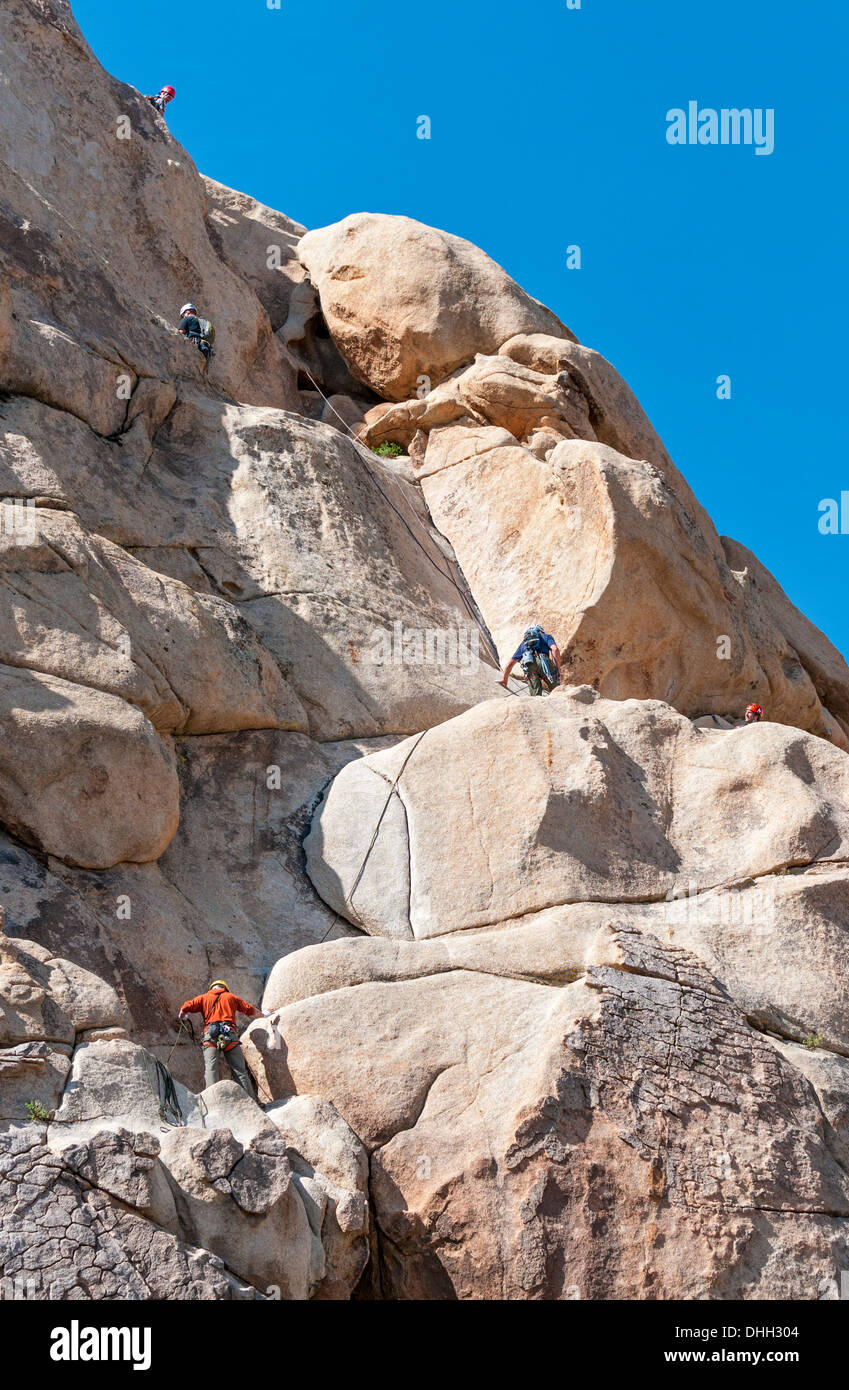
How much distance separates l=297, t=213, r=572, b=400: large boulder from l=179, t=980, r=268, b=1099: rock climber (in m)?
14.6

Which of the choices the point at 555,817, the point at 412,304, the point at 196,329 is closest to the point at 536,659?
the point at 555,817

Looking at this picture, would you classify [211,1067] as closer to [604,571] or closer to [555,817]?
[555,817]

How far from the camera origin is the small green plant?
8891mm

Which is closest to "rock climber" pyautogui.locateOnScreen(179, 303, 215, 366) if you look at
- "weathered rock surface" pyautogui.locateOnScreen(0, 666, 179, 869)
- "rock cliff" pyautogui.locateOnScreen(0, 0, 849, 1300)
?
"rock cliff" pyautogui.locateOnScreen(0, 0, 849, 1300)

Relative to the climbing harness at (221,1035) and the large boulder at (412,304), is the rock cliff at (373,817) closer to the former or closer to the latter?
the large boulder at (412,304)

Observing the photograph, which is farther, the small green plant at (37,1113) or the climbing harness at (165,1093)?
the climbing harness at (165,1093)

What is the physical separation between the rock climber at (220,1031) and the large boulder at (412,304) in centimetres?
1457

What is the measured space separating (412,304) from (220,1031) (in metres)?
15.4

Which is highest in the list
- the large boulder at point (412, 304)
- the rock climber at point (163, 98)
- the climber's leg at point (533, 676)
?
the rock climber at point (163, 98)

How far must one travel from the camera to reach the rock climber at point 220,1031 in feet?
36.2

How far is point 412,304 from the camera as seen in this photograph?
76.5 feet

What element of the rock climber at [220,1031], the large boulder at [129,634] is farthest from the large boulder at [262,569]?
the rock climber at [220,1031]

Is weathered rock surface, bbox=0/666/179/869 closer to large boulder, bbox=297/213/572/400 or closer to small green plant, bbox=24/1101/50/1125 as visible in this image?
small green plant, bbox=24/1101/50/1125

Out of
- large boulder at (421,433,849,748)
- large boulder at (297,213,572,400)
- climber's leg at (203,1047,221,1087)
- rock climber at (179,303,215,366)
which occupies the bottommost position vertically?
climber's leg at (203,1047,221,1087)
